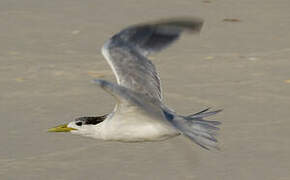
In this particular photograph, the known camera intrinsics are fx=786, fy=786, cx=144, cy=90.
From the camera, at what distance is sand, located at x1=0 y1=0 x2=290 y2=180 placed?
21.3ft

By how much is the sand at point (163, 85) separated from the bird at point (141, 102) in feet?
2.08

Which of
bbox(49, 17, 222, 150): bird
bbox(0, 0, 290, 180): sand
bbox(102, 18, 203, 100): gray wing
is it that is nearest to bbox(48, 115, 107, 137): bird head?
bbox(49, 17, 222, 150): bird

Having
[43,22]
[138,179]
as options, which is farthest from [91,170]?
[43,22]

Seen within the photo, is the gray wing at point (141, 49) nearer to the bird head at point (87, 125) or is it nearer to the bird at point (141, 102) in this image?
the bird at point (141, 102)

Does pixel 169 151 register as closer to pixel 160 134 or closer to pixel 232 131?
pixel 232 131

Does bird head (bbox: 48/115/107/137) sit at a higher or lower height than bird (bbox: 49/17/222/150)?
lower

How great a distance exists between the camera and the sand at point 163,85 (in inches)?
255

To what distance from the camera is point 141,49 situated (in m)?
6.63

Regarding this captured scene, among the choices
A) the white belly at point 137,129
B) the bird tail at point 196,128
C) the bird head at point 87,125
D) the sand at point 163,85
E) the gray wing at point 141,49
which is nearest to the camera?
the bird tail at point 196,128

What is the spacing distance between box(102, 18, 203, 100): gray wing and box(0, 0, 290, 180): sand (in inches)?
29.2

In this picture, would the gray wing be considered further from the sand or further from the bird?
the sand

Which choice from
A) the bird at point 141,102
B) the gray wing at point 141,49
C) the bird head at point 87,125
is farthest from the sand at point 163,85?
the gray wing at point 141,49

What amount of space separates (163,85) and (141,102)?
135 inches

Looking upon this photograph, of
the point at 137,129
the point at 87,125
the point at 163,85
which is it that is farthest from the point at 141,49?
the point at 163,85
